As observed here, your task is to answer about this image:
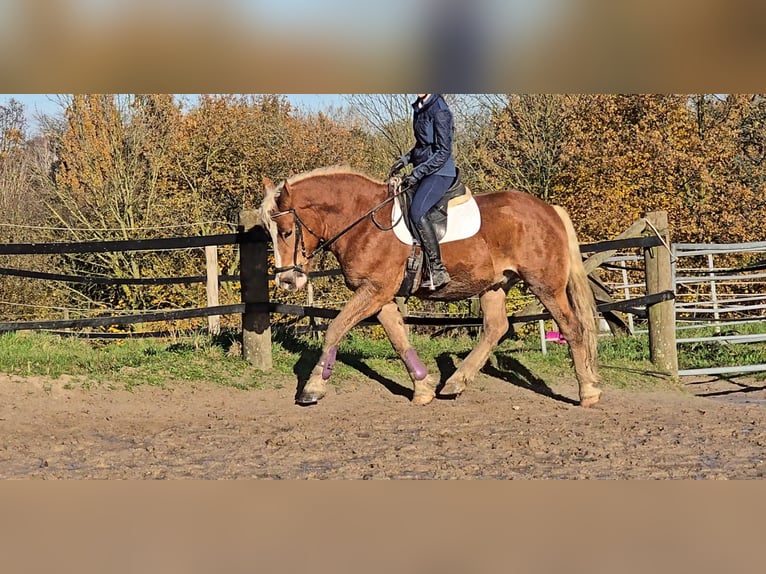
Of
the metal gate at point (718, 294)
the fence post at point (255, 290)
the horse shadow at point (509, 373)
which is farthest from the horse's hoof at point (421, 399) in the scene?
the metal gate at point (718, 294)

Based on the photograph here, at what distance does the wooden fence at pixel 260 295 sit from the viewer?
26.3 ft

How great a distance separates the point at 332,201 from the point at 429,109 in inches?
46.6

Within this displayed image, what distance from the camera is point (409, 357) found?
23.7 feet

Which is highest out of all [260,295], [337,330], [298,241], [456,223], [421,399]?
[456,223]

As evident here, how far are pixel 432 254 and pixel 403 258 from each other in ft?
0.86

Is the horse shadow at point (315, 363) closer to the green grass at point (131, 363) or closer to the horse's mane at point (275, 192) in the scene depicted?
the green grass at point (131, 363)

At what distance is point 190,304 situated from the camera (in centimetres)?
1941

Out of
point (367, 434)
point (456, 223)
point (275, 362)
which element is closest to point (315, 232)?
point (456, 223)

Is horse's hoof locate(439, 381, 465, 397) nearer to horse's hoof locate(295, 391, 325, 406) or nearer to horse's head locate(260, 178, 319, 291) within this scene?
horse's hoof locate(295, 391, 325, 406)

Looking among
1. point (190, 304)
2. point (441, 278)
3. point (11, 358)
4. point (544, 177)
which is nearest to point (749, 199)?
point (544, 177)

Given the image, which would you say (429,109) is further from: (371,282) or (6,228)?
(6,228)

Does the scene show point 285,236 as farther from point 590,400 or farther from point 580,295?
point 590,400

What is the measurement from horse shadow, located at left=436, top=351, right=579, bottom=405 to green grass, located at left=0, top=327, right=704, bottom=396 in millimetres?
11

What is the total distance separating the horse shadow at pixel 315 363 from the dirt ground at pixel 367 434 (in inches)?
3.7
